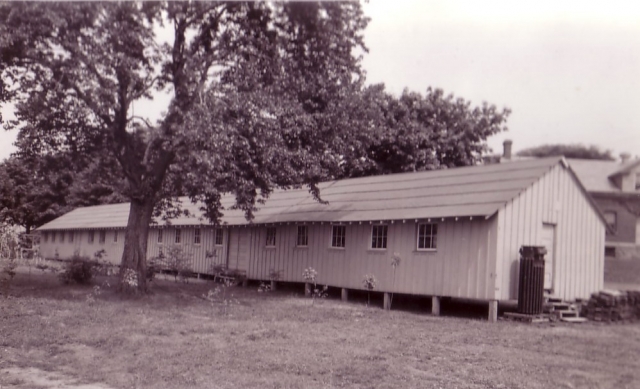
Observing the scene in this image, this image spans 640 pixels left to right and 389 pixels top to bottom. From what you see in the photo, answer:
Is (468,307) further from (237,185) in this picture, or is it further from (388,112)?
(388,112)

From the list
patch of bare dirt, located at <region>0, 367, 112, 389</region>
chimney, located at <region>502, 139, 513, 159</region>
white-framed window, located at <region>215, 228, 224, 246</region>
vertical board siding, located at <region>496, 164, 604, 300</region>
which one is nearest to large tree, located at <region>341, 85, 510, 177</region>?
chimney, located at <region>502, 139, 513, 159</region>

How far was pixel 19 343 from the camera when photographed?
12.8 metres

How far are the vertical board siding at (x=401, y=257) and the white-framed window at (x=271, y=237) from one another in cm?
37

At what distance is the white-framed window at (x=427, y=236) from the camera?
20.7m

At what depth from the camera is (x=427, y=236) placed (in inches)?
827

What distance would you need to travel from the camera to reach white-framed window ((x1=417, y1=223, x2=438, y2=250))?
68.0ft

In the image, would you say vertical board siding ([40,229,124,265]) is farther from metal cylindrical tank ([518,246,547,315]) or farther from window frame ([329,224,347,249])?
metal cylindrical tank ([518,246,547,315])

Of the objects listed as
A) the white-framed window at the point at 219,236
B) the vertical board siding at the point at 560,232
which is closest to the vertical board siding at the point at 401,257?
the vertical board siding at the point at 560,232

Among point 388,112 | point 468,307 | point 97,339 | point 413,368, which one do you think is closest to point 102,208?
point 388,112

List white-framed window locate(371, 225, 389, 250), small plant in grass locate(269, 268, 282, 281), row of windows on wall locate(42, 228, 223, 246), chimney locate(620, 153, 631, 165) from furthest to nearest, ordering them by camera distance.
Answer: row of windows on wall locate(42, 228, 223, 246) < chimney locate(620, 153, 631, 165) < small plant in grass locate(269, 268, 282, 281) < white-framed window locate(371, 225, 389, 250)

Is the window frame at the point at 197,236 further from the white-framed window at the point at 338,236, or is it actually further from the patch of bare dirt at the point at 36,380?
the patch of bare dirt at the point at 36,380

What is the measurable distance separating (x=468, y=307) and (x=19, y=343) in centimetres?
1560

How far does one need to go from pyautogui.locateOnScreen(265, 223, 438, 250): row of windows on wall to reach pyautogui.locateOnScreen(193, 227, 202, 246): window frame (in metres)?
7.87

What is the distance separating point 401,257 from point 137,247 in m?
9.28
